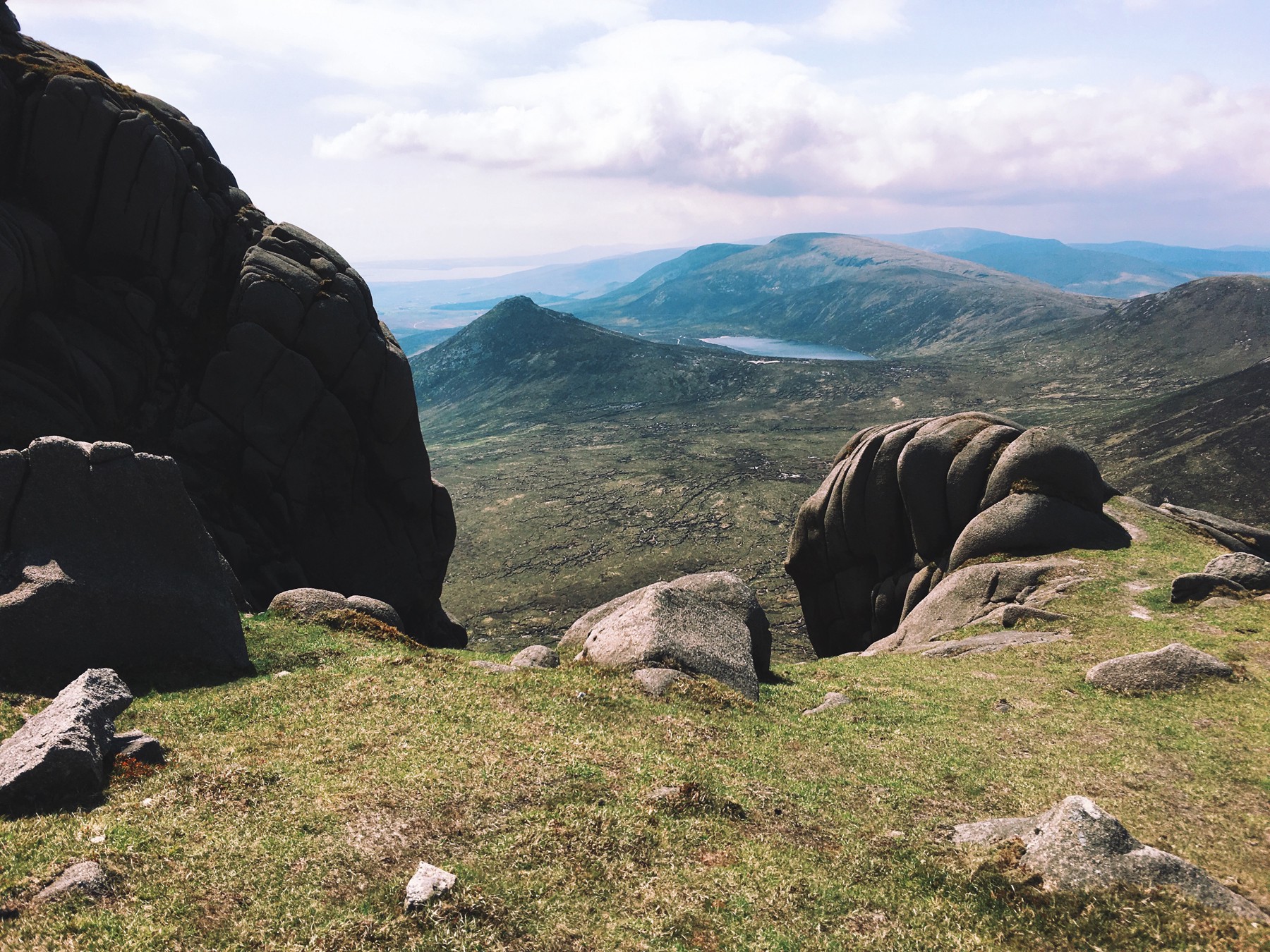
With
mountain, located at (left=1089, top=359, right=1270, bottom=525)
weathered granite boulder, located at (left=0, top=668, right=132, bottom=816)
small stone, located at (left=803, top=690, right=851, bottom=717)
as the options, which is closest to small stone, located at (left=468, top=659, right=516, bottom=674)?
small stone, located at (left=803, top=690, right=851, bottom=717)

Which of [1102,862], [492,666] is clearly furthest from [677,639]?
[1102,862]

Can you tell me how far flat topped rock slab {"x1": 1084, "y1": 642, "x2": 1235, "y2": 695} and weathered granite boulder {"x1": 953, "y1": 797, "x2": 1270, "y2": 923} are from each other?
1568cm

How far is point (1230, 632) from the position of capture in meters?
32.6

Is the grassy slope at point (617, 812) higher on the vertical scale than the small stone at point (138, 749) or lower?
lower

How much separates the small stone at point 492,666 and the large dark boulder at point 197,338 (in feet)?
91.7

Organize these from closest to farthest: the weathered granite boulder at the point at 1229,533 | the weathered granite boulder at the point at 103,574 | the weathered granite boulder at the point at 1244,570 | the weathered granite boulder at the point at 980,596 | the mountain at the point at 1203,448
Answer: the weathered granite boulder at the point at 103,574 → the weathered granite boulder at the point at 1244,570 → the weathered granite boulder at the point at 980,596 → the weathered granite boulder at the point at 1229,533 → the mountain at the point at 1203,448

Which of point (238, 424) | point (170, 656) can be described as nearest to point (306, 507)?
point (238, 424)

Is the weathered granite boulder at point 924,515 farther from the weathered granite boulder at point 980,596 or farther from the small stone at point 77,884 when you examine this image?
the small stone at point 77,884

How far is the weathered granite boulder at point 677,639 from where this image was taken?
29469 millimetres

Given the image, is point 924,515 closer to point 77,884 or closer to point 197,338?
point 77,884

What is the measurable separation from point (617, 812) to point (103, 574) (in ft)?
65.9

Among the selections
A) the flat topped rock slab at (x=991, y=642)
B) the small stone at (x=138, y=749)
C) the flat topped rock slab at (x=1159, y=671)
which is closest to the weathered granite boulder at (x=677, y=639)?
the flat topped rock slab at (x=991, y=642)

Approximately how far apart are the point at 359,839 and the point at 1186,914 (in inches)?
649

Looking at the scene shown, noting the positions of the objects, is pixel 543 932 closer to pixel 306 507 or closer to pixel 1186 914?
pixel 1186 914
